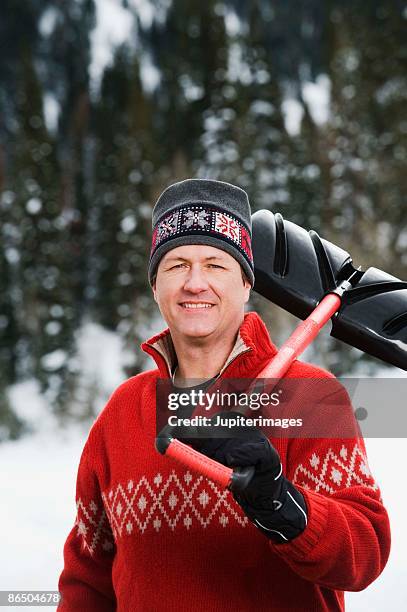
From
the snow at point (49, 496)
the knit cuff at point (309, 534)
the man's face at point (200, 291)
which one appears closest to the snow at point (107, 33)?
the snow at point (49, 496)

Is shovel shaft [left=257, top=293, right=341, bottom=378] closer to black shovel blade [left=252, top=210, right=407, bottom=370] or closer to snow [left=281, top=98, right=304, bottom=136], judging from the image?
black shovel blade [left=252, top=210, right=407, bottom=370]

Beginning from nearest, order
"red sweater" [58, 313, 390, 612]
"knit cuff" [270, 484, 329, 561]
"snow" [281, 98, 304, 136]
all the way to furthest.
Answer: "knit cuff" [270, 484, 329, 561] < "red sweater" [58, 313, 390, 612] < "snow" [281, 98, 304, 136]

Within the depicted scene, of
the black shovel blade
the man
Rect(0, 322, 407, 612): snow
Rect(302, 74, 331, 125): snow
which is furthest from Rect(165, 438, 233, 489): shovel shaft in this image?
Rect(302, 74, 331, 125): snow

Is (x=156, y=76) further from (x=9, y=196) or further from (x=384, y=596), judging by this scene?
(x=384, y=596)

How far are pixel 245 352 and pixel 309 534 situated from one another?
1.61 ft

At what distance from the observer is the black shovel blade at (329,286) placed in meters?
2.18

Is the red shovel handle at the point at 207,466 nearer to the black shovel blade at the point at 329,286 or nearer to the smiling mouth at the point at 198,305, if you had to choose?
the smiling mouth at the point at 198,305

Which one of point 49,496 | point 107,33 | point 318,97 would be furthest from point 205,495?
point 107,33

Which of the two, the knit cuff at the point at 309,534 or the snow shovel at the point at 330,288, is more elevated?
the snow shovel at the point at 330,288

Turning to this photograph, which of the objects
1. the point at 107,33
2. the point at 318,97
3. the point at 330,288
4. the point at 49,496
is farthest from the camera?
the point at 107,33

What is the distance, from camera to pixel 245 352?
1.92 metres

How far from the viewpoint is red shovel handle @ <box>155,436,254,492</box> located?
143 cm

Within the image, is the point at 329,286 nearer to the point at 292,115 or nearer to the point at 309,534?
the point at 309,534

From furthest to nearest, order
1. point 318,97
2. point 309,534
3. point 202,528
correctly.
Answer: point 318,97
point 202,528
point 309,534
